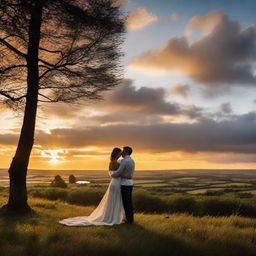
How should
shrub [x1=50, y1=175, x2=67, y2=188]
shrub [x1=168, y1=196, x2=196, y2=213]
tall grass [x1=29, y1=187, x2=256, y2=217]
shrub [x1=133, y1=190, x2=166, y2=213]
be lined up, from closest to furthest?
1. tall grass [x1=29, y1=187, x2=256, y2=217]
2. shrub [x1=168, y1=196, x2=196, y2=213]
3. shrub [x1=133, y1=190, x2=166, y2=213]
4. shrub [x1=50, y1=175, x2=67, y2=188]

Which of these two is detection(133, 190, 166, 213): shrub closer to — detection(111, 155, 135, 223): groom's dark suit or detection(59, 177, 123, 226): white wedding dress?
detection(59, 177, 123, 226): white wedding dress

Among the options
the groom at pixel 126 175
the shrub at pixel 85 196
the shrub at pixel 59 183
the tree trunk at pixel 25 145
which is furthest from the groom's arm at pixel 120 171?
the shrub at pixel 59 183

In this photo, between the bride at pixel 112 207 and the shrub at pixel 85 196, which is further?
the shrub at pixel 85 196

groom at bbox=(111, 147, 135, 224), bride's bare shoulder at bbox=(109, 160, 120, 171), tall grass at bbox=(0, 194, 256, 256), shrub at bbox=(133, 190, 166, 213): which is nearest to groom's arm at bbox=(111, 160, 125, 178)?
groom at bbox=(111, 147, 135, 224)

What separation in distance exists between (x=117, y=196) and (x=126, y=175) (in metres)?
0.93

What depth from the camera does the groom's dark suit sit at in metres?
12.3

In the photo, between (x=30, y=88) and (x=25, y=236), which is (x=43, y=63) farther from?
(x=25, y=236)

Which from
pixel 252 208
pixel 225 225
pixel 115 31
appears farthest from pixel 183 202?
pixel 115 31

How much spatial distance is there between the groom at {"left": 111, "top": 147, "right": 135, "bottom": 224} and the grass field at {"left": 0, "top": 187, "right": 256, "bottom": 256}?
0.58 m

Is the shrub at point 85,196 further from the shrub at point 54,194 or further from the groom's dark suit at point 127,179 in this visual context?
the groom's dark suit at point 127,179

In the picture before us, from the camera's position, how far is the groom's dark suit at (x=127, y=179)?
484 inches

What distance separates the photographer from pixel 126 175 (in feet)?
40.9

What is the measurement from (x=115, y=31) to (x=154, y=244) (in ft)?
31.8

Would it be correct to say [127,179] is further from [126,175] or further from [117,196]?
[117,196]
